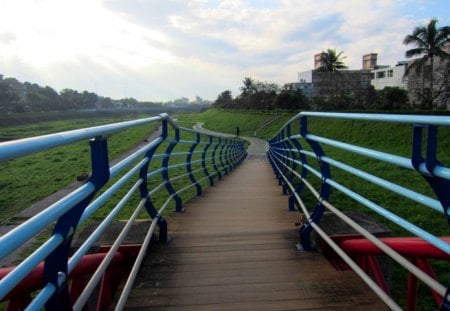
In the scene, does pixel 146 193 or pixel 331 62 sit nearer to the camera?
pixel 146 193

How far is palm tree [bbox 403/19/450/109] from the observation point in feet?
114

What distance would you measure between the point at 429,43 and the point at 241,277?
3904 cm

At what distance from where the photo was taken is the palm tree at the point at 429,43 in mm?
34781

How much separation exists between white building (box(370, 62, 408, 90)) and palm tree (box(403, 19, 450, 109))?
21162mm

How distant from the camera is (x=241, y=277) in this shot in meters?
2.73

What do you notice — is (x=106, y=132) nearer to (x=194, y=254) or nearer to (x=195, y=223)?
(x=194, y=254)

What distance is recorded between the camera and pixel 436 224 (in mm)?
6312

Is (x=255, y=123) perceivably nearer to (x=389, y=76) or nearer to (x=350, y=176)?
(x=389, y=76)

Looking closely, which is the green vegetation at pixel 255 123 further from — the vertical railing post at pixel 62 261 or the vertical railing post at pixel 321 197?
the vertical railing post at pixel 62 261

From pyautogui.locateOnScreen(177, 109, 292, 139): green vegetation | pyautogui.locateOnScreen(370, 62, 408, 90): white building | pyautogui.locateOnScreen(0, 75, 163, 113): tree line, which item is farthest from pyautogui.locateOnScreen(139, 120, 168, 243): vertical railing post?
pyautogui.locateOnScreen(0, 75, 163, 113): tree line

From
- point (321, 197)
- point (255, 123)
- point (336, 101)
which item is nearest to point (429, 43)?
point (336, 101)

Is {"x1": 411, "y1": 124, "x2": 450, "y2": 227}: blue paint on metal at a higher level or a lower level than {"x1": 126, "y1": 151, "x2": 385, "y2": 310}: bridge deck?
higher

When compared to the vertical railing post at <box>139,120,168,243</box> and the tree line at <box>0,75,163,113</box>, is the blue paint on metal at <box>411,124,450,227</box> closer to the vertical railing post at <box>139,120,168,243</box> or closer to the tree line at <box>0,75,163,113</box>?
the vertical railing post at <box>139,120,168,243</box>

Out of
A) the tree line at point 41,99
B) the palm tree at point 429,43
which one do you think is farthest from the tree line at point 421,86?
the tree line at point 41,99
